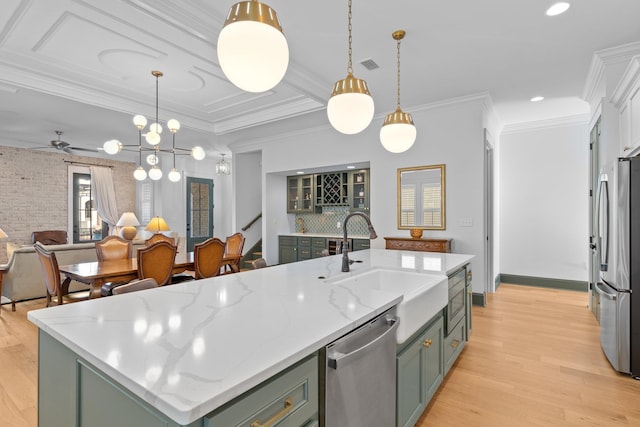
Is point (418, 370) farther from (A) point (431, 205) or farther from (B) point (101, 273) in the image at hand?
(A) point (431, 205)

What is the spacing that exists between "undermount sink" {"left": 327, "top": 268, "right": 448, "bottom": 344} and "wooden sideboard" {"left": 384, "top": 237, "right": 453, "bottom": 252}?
2.34 m

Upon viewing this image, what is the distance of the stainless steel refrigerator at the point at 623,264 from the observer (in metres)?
2.44

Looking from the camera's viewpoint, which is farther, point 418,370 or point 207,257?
point 207,257

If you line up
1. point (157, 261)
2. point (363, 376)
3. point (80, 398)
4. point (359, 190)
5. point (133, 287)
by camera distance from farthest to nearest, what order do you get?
1. point (359, 190)
2. point (157, 261)
3. point (133, 287)
4. point (363, 376)
5. point (80, 398)

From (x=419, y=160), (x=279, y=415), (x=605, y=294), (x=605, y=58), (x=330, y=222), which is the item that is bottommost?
(x=605, y=294)

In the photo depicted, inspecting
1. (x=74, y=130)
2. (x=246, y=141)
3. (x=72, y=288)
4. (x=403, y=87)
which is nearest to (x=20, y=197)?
(x=74, y=130)

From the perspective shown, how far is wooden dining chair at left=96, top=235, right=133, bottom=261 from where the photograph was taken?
13.4 feet

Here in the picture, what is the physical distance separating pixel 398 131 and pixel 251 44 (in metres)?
1.49

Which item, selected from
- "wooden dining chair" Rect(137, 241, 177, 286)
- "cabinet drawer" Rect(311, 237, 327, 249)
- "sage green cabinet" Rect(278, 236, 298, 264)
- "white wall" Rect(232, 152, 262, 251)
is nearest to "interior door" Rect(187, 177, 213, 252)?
"white wall" Rect(232, 152, 262, 251)

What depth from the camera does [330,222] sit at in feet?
22.6

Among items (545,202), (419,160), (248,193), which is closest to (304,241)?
(248,193)

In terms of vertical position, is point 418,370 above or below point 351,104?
below

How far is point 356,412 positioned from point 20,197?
8.93 metres

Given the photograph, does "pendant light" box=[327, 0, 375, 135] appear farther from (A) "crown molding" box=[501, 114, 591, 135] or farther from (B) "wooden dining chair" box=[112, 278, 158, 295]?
(A) "crown molding" box=[501, 114, 591, 135]
